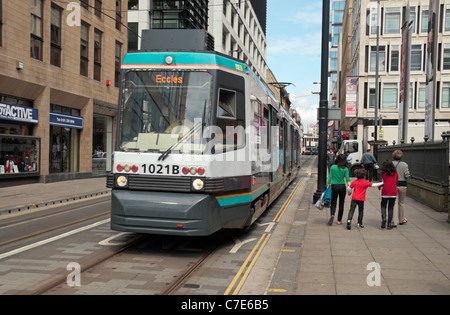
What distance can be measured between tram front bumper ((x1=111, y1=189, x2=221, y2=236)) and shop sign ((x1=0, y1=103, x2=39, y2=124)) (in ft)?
44.2

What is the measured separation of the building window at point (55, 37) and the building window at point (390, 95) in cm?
3212

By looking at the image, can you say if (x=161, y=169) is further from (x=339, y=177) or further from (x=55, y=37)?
(x=55, y=37)

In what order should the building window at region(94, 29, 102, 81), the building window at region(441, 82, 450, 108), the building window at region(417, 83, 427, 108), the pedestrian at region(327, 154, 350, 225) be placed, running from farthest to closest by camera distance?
the building window at region(417, 83, 427, 108), the building window at region(441, 82, 450, 108), the building window at region(94, 29, 102, 81), the pedestrian at region(327, 154, 350, 225)

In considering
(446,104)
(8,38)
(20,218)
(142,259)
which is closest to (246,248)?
(142,259)

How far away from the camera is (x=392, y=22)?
42406 mm

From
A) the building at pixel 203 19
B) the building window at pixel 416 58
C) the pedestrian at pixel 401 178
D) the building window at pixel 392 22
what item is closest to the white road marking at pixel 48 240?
the pedestrian at pixel 401 178

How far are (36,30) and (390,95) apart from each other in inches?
1341

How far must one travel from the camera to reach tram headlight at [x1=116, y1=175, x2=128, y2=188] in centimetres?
691

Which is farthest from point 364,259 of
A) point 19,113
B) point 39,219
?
point 19,113

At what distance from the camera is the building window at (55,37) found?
21156mm

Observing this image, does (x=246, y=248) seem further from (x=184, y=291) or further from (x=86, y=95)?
(x=86, y=95)

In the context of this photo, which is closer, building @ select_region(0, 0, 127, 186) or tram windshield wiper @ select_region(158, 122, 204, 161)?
tram windshield wiper @ select_region(158, 122, 204, 161)

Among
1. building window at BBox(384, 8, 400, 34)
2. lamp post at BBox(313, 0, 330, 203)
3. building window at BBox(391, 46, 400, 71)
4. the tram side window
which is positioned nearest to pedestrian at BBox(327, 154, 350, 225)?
the tram side window

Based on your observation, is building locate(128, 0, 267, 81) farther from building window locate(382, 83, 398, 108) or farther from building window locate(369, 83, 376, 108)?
building window locate(382, 83, 398, 108)
